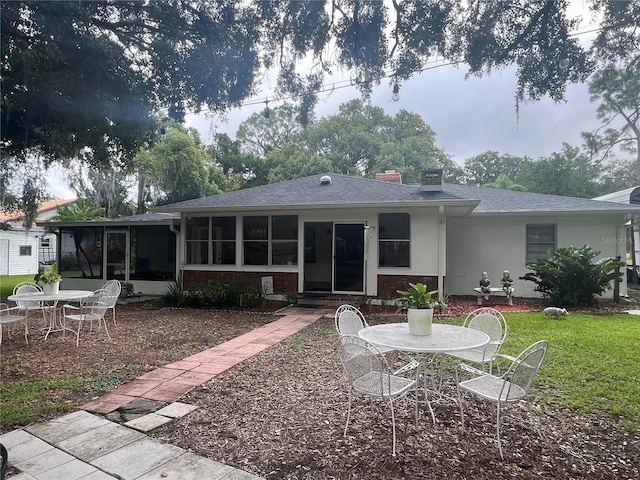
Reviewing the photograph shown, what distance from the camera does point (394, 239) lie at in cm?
976

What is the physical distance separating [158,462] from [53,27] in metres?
5.54

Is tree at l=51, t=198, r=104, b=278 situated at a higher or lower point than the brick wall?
higher

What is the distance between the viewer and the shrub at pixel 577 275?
907 cm

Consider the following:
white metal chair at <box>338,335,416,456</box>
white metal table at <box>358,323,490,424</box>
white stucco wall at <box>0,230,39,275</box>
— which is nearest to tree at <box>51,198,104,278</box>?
white stucco wall at <box>0,230,39,275</box>

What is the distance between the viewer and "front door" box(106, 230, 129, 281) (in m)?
13.1

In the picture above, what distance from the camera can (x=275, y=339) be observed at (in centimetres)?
655

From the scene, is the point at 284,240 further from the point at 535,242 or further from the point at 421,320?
the point at 535,242

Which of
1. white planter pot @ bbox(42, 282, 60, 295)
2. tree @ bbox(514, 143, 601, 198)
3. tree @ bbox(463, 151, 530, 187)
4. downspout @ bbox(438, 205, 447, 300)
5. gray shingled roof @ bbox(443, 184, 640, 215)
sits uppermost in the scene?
tree @ bbox(463, 151, 530, 187)

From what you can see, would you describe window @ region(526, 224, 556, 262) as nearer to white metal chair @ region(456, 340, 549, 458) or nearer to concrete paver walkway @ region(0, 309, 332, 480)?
white metal chair @ region(456, 340, 549, 458)

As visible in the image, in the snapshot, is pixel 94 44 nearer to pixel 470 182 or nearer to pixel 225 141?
pixel 225 141

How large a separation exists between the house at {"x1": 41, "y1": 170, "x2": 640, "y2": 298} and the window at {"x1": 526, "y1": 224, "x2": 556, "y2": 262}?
0.03m

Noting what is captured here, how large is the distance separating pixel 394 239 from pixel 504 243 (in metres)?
4.05

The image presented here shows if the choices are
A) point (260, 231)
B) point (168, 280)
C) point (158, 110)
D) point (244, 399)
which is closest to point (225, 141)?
point (168, 280)

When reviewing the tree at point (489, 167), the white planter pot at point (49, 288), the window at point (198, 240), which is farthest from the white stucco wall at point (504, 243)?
the tree at point (489, 167)
